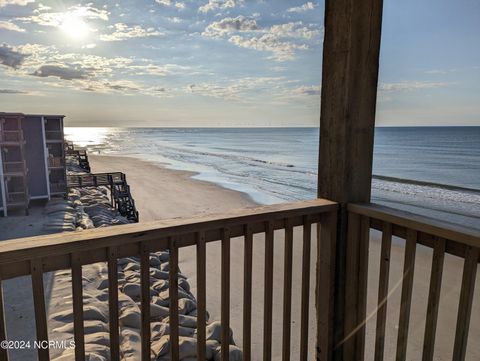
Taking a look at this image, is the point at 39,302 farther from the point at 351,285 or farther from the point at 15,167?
the point at 15,167

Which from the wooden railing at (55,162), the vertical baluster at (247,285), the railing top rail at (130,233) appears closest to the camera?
the railing top rail at (130,233)

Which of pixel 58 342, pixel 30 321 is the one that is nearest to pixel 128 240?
pixel 58 342

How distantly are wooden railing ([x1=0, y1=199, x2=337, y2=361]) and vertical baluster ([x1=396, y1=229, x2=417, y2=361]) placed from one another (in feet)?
1.27

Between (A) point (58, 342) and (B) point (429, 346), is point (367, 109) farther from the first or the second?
(A) point (58, 342)

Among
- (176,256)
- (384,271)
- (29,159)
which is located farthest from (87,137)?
(384,271)

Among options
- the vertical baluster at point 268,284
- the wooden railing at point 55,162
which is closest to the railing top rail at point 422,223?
the vertical baluster at point 268,284

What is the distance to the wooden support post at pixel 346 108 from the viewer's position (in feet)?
5.56

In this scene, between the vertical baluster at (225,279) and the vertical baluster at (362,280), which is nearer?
the vertical baluster at (225,279)

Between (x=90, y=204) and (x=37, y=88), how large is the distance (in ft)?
23.2

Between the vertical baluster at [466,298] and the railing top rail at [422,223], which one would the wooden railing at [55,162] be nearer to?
the railing top rail at [422,223]

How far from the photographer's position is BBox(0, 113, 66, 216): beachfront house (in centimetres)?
1195

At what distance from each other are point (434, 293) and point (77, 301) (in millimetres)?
1441

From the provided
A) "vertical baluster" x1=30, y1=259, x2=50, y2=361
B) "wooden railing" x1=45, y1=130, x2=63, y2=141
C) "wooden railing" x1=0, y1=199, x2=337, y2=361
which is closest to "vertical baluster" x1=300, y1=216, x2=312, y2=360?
"wooden railing" x1=0, y1=199, x2=337, y2=361

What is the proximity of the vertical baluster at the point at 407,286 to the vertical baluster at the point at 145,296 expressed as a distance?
1127mm
